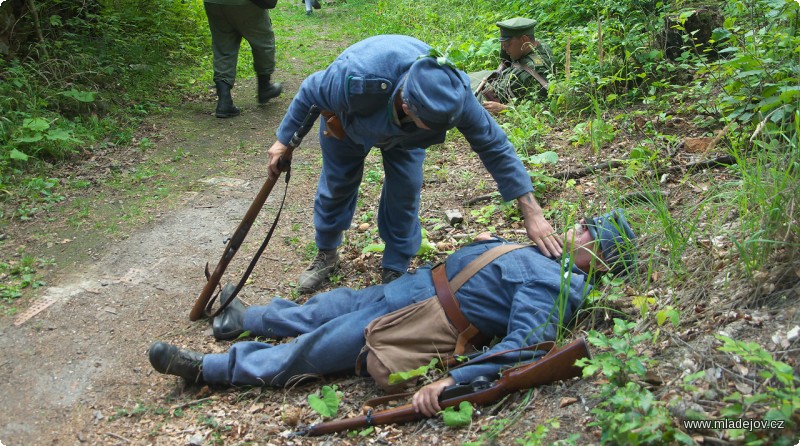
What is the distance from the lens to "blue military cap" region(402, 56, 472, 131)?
2.60 meters

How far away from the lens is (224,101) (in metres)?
6.83

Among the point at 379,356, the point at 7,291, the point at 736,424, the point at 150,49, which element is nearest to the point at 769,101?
the point at 736,424

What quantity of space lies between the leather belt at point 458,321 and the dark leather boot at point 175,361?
3.98 ft

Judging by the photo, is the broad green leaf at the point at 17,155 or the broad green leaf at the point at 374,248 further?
the broad green leaf at the point at 17,155

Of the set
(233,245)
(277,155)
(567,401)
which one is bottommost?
(567,401)

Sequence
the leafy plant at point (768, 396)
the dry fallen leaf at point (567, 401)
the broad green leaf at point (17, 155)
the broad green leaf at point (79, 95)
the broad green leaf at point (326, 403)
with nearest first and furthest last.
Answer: the leafy plant at point (768, 396)
the dry fallen leaf at point (567, 401)
the broad green leaf at point (326, 403)
the broad green leaf at point (17, 155)
the broad green leaf at point (79, 95)

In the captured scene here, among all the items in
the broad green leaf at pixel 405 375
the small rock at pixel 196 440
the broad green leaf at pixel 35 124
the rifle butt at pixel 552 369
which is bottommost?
the small rock at pixel 196 440

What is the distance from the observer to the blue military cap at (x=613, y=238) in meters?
2.99

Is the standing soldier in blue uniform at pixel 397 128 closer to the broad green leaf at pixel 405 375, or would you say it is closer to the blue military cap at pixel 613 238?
the blue military cap at pixel 613 238

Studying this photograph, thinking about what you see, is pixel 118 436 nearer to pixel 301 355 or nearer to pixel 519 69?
pixel 301 355

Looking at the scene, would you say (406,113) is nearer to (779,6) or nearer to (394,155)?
(394,155)

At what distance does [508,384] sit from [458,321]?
470 mm

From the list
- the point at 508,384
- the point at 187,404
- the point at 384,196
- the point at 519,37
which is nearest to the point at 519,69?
the point at 519,37

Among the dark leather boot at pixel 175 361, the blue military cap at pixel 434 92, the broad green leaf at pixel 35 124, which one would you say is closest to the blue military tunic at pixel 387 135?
the blue military cap at pixel 434 92
